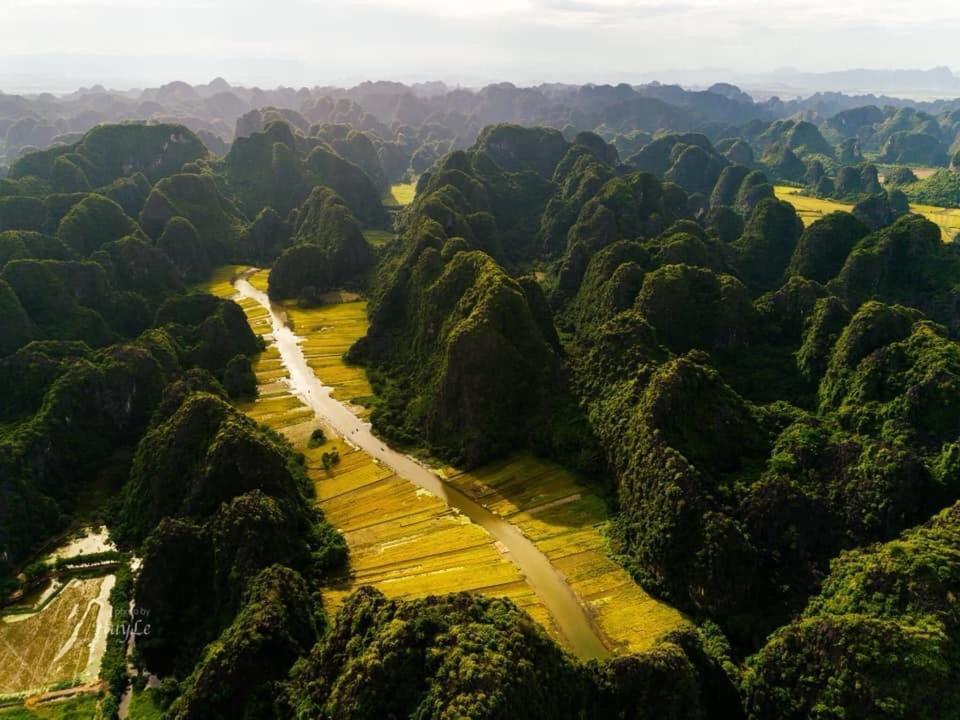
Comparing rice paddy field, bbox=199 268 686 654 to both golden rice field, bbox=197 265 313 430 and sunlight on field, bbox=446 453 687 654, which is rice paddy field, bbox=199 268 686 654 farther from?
golden rice field, bbox=197 265 313 430

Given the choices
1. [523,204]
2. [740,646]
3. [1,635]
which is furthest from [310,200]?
[740,646]

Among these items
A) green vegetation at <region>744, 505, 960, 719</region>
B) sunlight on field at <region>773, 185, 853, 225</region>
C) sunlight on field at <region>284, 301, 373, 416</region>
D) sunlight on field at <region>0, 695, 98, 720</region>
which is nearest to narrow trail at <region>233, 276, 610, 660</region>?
sunlight on field at <region>284, 301, 373, 416</region>

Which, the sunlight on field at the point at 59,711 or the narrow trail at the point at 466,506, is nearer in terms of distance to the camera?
the sunlight on field at the point at 59,711

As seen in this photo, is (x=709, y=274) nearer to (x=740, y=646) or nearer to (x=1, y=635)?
(x=740, y=646)

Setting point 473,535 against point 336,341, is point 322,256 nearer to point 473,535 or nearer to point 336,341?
point 336,341

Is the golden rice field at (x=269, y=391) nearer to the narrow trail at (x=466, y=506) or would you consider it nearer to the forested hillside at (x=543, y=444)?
the narrow trail at (x=466, y=506)

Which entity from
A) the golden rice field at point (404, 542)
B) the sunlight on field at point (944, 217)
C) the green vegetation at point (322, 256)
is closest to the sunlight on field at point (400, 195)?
the green vegetation at point (322, 256)
